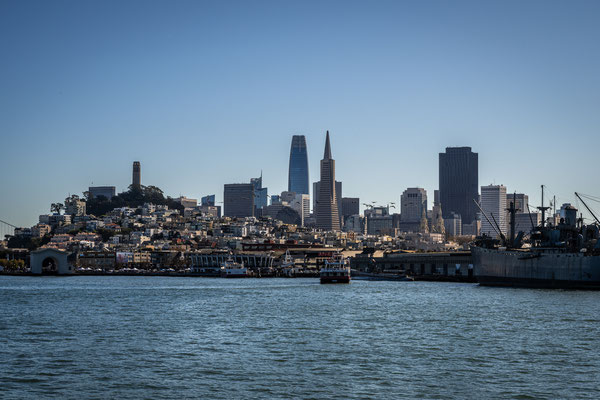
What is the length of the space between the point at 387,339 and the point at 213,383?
15.2m

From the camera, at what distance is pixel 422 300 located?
7825cm

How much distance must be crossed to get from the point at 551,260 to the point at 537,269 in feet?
8.24

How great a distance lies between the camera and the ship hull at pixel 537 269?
92.7 meters

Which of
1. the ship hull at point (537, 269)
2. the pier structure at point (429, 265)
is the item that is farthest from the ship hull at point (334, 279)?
the pier structure at point (429, 265)

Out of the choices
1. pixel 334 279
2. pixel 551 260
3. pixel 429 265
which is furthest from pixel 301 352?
pixel 429 265

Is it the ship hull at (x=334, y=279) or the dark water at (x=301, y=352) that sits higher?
the ship hull at (x=334, y=279)

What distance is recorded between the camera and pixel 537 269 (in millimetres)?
99438

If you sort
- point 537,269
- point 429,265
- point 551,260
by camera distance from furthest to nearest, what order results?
point 429,265 → point 537,269 → point 551,260

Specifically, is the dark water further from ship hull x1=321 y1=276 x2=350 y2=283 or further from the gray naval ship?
ship hull x1=321 y1=276 x2=350 y2=283

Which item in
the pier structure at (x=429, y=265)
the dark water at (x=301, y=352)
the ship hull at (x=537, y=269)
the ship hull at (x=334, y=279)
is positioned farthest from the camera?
the pier structure at (x=429, y=265)

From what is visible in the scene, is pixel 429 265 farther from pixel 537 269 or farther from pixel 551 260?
pixel 551 260

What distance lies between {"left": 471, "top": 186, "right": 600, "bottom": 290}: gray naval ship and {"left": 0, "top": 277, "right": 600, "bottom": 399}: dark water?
97.4 feet

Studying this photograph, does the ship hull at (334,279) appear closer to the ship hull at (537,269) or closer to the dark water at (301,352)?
the ship hull at (537,269)

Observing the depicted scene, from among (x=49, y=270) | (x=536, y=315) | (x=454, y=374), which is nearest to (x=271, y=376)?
(x=454, y=374)
